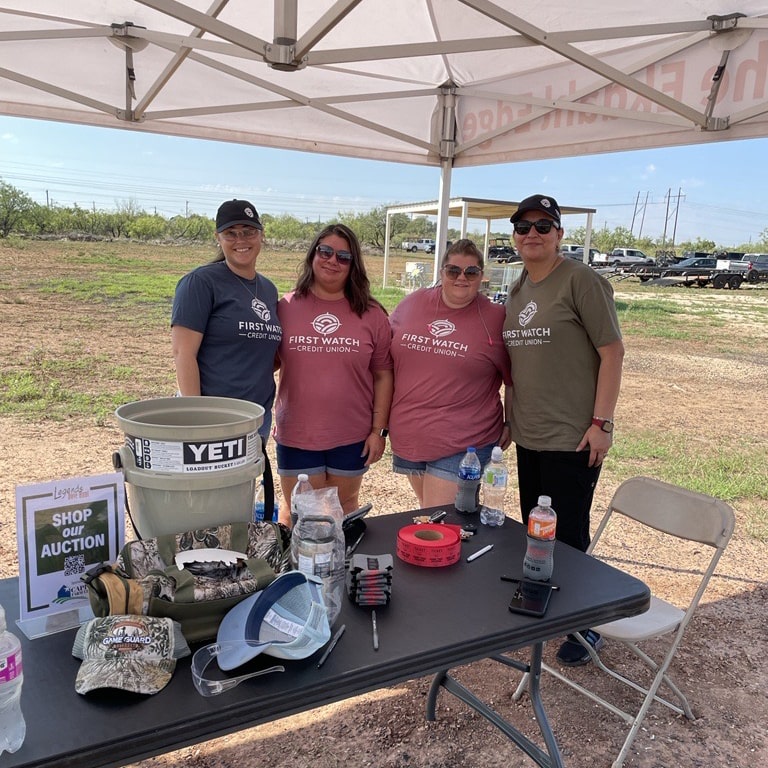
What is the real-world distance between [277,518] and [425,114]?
8.72 ft

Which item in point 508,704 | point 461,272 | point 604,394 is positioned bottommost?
point 508,704

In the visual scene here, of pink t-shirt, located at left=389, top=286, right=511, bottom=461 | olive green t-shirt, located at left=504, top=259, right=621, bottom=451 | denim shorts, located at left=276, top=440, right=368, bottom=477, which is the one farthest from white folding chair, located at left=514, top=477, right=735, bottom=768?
denim shorts, located at left=276, top=440, right=368, bottom=477

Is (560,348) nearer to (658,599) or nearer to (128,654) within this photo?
(658,599)

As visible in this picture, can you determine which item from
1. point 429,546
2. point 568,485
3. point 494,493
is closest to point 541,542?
point 429,546

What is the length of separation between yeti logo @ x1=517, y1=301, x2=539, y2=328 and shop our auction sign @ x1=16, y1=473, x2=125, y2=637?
171cm

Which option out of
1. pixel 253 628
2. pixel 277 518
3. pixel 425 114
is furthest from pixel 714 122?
pixel 253 628

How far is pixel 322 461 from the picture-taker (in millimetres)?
2797

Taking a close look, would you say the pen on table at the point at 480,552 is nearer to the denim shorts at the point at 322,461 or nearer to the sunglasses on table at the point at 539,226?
the denim shorts at the point at 322,461

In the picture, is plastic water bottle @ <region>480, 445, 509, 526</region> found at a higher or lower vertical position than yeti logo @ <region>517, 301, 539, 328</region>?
lower

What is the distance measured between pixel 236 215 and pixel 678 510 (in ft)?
7.02

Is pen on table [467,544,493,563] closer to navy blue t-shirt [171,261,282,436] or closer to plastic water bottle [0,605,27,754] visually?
navy blue t-shirt [171,261,282,436]

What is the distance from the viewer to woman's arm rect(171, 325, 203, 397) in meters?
2.45

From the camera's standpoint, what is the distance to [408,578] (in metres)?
1.78

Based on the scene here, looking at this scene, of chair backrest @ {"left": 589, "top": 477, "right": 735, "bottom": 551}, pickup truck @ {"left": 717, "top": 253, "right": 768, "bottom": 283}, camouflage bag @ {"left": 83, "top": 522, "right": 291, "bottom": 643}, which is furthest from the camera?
pickup truck @ {"left": 717, "top": 253, "right": 768, "bottom": 283}
